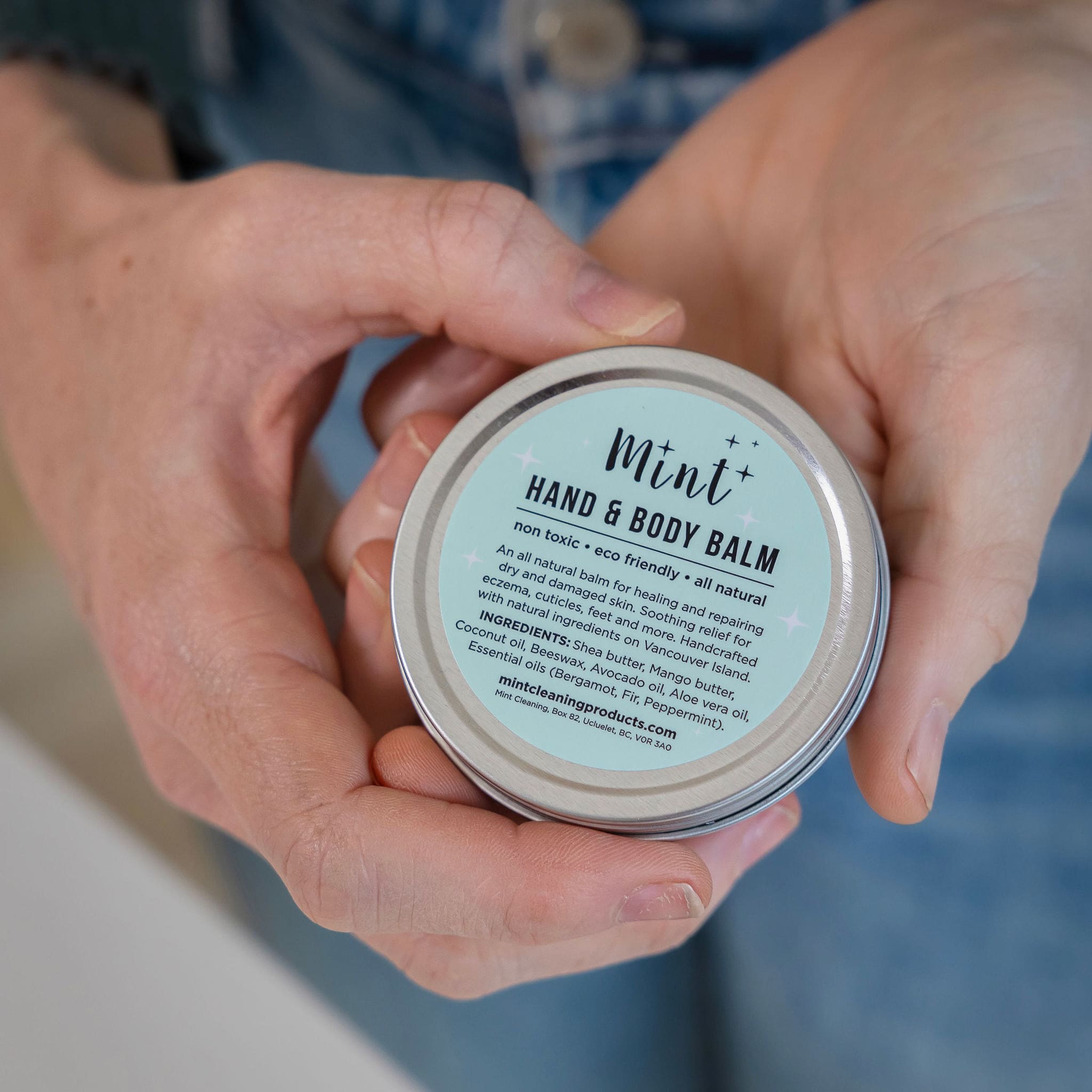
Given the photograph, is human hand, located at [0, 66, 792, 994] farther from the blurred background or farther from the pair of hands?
the blurred background

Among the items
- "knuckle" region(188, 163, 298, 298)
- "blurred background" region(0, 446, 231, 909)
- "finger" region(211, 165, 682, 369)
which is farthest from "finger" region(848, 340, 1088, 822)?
"blurred background" region(0, 446, 231, 909)

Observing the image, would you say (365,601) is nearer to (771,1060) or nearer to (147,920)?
(147,920)

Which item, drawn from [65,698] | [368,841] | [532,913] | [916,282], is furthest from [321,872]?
[65,698]

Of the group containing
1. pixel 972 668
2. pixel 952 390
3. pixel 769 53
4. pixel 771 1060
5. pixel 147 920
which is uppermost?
pixel 769 53

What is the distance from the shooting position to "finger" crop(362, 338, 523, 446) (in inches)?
37.4

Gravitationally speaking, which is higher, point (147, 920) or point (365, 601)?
point (365, 601)

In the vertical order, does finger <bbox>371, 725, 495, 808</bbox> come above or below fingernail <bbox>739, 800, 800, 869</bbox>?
above

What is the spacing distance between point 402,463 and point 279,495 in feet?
0.48

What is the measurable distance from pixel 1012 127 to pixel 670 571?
0.50m

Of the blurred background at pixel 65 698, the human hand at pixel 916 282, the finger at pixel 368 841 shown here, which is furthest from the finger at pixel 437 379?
the blurred background at pixel 65 698

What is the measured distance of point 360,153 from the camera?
52.8 inches

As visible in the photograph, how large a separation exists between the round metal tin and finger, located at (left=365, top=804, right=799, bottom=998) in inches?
4.1

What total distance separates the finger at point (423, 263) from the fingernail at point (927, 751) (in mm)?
353

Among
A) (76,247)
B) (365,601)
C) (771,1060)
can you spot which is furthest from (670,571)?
(771,1060)
